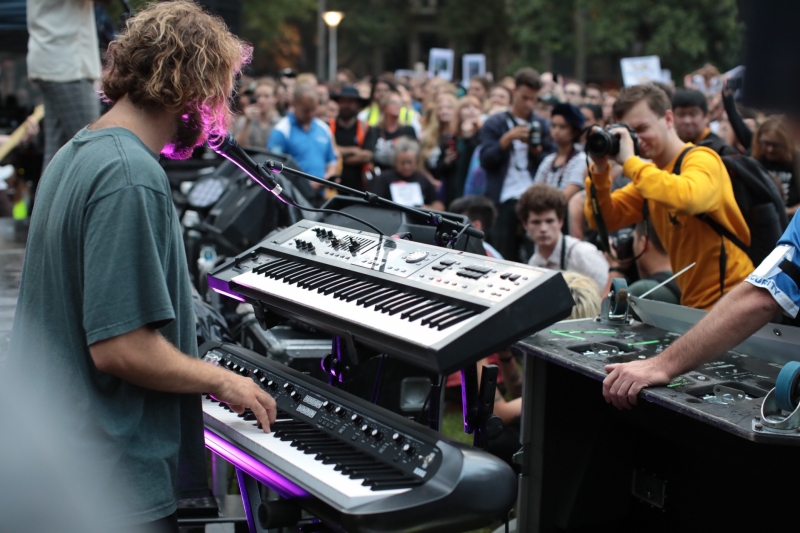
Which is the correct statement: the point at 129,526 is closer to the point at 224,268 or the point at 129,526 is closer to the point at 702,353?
the point at 224,268

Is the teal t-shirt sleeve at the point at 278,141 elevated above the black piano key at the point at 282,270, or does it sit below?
below

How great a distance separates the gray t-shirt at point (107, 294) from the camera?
5.99 ft

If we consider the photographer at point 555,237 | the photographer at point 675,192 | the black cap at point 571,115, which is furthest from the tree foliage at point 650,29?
the photographer at point 675,192

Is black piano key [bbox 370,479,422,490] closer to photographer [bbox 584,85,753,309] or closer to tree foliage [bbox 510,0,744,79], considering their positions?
photographer [bbox 584,85,753,309]

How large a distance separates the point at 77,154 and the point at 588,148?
245 cm

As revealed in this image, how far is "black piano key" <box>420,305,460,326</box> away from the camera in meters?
2.02

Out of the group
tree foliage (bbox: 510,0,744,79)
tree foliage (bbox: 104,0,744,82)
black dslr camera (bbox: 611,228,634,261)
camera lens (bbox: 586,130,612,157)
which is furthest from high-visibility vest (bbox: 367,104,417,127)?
tree foliage (bbox: 510,0,744,79)

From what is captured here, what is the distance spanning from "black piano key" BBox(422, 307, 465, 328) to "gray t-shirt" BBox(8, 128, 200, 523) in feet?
1.98

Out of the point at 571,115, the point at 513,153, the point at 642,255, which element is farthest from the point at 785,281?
the point at 513,153

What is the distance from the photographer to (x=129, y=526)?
184 cm

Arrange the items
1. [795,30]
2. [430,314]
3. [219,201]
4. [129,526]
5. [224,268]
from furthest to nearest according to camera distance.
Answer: [219,201] < [224,268] < [430,314] < [129,526] < [795,30]

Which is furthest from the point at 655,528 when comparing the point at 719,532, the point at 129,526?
the point at 129,526

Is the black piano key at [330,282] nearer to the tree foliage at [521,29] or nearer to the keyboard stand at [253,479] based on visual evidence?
the keyboard stand at [253,479]

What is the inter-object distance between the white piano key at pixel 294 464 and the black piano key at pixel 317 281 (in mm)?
424
